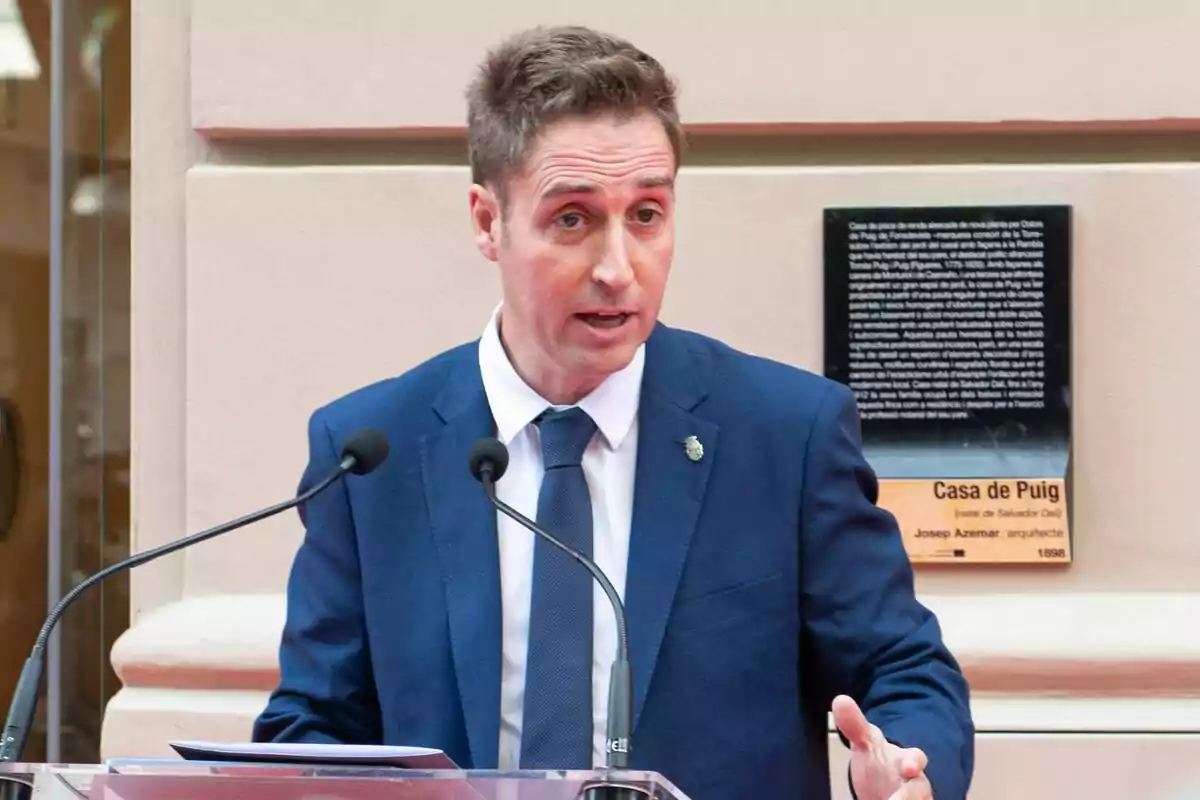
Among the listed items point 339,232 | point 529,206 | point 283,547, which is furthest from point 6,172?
point 529,206

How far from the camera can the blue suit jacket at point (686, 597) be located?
211 centimetres

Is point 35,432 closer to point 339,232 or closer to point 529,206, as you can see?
point 339,232

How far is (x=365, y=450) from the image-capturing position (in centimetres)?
190

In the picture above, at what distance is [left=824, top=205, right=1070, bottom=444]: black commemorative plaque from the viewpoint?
307 centimetres

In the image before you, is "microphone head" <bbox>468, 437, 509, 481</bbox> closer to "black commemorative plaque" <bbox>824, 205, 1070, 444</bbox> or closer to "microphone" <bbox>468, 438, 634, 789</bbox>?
"microphone" <bbox>468, 438, 634, 789</bbox>

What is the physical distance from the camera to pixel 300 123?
3193mm

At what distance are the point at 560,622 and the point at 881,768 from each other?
512 millimetres

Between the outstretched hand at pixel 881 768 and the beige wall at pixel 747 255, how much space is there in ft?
4.24

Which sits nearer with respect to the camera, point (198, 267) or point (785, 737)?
point (785, 737)

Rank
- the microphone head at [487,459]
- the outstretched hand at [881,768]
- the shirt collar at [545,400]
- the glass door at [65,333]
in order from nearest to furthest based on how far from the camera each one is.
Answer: the outstretched hand at [881,768], the microphone head at [487,459], the shirt collar at [545,400], the glass door at [65,333]

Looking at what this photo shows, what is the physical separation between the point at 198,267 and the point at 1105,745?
2055 millimetres

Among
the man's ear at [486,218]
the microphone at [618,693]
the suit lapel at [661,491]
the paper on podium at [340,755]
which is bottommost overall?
the paper on podium at [340,755]

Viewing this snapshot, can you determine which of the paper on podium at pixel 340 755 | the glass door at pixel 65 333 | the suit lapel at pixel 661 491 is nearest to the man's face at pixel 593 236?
the suit lapel at pixel 661 491

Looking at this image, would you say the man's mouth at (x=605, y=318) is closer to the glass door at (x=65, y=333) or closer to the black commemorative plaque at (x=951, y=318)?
the black commemorative plaque at (x=951, y=318)
